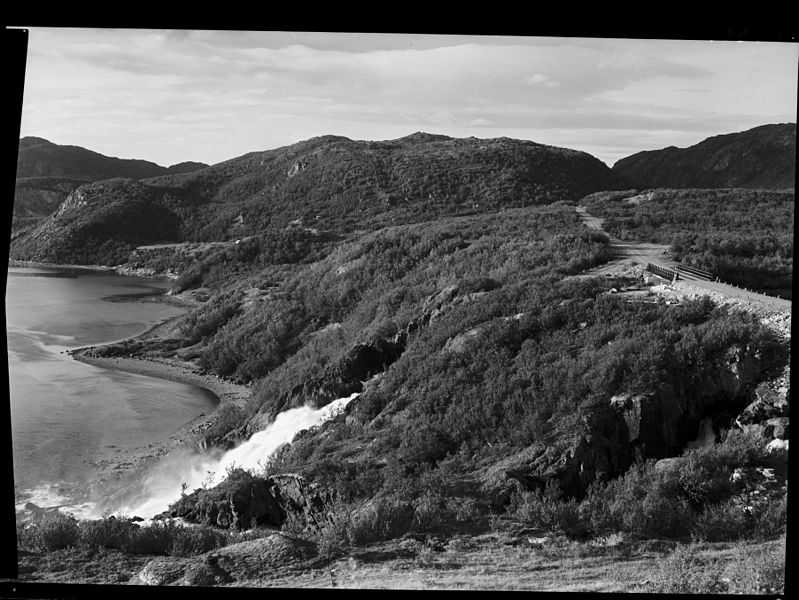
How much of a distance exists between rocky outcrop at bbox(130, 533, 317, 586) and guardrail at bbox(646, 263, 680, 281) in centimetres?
772

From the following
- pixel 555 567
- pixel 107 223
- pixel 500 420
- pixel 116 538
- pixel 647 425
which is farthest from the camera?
pixel 107 223

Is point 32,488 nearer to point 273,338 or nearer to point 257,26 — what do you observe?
point 273,338

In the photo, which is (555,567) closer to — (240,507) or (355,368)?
(240,507)

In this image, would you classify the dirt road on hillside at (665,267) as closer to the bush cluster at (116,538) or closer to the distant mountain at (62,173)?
the bush cluster at (116,538)

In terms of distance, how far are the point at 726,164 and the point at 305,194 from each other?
2370 cm

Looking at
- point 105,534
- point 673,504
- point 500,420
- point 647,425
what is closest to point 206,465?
point 105,534

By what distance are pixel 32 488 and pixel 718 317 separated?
37.0 ft

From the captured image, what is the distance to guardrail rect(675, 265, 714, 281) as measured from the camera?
11211mm

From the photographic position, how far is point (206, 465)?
12.4 metres

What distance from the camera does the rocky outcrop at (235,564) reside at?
5.77 m

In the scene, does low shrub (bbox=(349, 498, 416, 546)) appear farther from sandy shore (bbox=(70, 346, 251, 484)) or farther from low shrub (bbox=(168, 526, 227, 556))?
sandy shore (bbox=(70, 346, 251, 484))

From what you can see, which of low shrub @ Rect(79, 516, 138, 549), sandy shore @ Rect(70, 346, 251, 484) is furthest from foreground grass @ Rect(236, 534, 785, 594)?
sandy shore @ Rect(70, 346, 251, 484)

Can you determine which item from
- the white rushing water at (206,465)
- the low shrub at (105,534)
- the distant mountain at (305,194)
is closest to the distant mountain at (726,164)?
the distant mountain at (305,194)

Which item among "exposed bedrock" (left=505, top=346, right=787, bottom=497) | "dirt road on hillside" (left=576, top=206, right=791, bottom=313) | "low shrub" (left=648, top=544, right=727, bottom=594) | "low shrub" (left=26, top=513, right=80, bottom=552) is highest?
"dirt road on hillside" (left=576, top=206, right=791, bottom=313)
